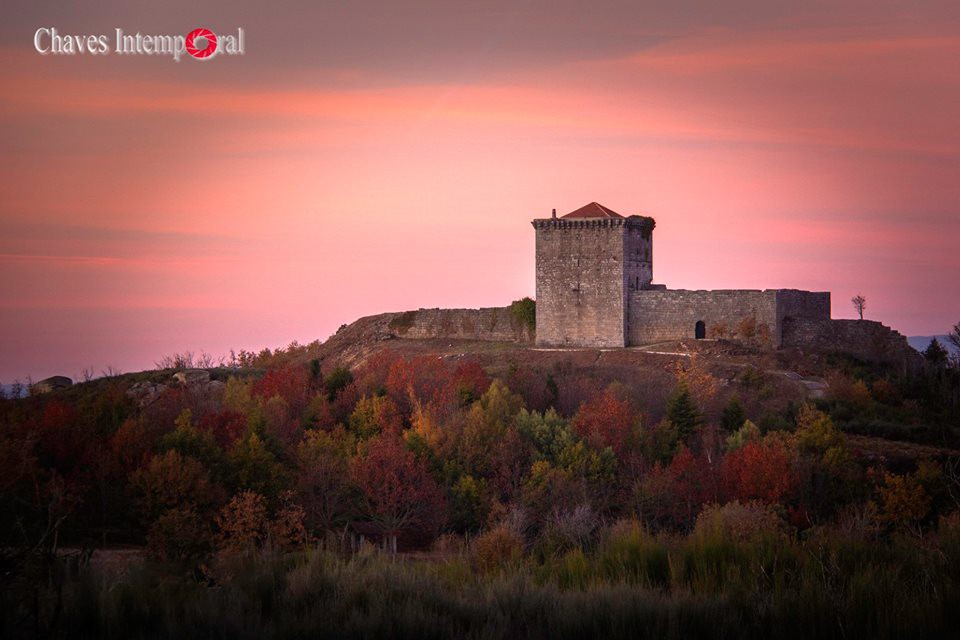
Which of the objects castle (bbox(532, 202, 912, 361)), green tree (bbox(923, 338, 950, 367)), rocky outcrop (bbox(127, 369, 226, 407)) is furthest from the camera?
green tree (bbox(923, 338, 950, 367))

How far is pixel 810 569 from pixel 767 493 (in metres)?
21.0

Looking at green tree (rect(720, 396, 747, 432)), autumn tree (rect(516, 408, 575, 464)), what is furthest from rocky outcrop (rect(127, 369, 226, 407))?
green tree (rect(720, 396, 747, 432))

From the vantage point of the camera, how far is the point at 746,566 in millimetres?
10523

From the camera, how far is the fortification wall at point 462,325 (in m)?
48.9

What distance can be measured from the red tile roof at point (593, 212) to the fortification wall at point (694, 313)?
133 inches

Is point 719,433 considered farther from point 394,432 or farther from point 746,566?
point 746,566

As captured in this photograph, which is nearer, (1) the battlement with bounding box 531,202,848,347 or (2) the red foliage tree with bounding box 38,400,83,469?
(2) the red foliage tree with bounding box 38,400,83,469

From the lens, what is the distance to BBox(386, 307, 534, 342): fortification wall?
48.9 metres

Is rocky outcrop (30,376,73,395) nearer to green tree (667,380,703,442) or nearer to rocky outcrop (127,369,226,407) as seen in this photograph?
rocky outcrop (127,369,226,407)

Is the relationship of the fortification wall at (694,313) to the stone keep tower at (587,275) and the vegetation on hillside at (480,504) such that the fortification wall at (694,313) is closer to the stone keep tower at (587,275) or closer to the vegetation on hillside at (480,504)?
the stone keep tower at (587,275)

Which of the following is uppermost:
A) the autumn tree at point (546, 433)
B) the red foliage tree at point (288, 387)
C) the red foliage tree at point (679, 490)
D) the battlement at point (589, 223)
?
the battlement at point (589, 223)

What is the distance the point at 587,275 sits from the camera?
151ft

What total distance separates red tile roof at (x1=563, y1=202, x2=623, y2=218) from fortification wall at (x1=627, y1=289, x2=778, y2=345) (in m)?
3.38

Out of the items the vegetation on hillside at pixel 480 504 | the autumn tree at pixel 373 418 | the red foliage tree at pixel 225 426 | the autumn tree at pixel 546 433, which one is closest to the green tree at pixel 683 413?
the vegetation on hillside at pixel 480 504
